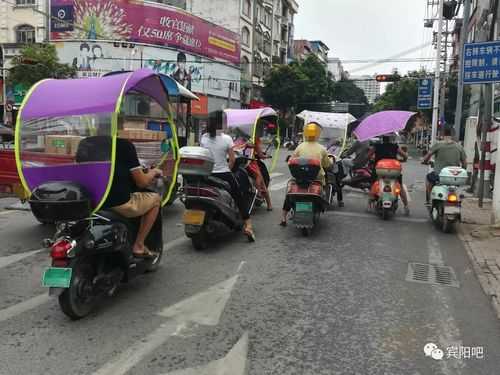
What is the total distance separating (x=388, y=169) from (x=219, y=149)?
129 inches

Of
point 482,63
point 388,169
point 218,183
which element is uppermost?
point 482,63

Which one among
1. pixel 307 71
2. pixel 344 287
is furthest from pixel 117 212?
pixel 307 71

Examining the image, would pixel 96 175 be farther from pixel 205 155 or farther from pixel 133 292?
pixel 205 155

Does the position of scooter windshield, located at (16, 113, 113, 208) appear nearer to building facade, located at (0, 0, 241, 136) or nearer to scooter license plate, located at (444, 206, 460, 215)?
scooter license plate, located at (444, 206, 460, 215)

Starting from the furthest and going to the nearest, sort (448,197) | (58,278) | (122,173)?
(448,197)
(122,173)
(58,278)

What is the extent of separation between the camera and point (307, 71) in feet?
154

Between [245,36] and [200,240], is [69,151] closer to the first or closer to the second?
[200,240]

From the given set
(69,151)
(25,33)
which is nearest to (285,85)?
(25,33)

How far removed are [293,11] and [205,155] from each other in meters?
61.9

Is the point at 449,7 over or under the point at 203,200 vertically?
over

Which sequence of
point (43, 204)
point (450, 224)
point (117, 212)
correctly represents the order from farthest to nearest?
point (450, 224) → point (117, 212) → point (43, 204)

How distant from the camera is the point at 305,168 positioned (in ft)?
22.1

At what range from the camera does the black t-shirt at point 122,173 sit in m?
4.02

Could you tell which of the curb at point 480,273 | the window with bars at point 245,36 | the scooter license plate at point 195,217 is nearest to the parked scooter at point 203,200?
the scooter license plate at point 195,217
